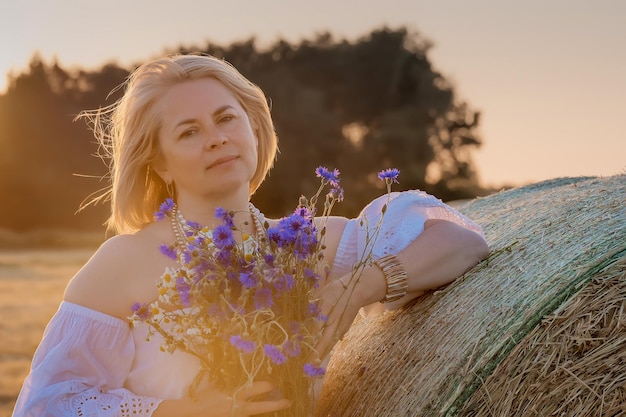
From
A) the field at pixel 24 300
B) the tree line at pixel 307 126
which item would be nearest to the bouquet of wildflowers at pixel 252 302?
the field at pixel 24 300

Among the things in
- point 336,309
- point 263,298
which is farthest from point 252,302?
point 336,309

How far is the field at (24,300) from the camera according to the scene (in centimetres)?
685

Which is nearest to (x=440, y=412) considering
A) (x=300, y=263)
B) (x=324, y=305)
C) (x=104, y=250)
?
(x=324, y=305)

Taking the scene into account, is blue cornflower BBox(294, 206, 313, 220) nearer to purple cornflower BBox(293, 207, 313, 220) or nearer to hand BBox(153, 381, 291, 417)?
purple cornflower BBox(293, 207, 313, 220)

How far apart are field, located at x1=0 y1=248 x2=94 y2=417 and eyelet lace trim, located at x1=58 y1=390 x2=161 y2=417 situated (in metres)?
3.52

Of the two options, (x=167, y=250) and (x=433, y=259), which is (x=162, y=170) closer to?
(x=167, y=250)

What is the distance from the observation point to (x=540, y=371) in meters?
2.25

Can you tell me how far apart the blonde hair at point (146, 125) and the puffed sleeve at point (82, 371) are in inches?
18.1

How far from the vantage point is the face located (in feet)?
8.88

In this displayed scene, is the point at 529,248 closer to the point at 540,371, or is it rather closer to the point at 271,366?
the point at 540,371

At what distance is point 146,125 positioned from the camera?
286 cm

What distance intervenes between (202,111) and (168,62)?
25 cm

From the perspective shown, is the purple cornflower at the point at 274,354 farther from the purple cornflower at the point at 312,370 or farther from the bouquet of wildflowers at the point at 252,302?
the purple cornflower at the point at 312,370

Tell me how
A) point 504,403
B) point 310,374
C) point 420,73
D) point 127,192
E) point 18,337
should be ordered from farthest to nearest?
point 420,73
point 18,337
point 127,192
point 504,403
point 310,374
